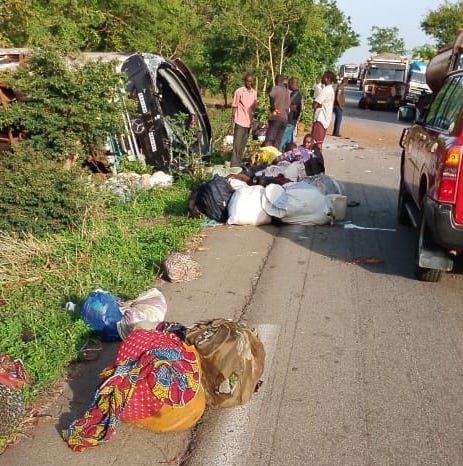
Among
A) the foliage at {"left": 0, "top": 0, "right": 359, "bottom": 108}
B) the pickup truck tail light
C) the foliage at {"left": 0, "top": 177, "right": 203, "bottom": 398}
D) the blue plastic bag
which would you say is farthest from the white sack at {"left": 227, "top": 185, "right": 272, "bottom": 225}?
the foliage at {"left": 0, "top": 0, "right": 359, "bottom": 108}

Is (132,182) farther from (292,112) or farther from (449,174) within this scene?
(449,174)

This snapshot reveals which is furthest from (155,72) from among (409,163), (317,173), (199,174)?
(409,163)

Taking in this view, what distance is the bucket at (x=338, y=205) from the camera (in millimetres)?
8781

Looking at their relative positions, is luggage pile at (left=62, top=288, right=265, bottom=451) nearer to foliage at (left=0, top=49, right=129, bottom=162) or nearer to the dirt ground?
foliage at (left=0, top=49, right=129, bottom=162)

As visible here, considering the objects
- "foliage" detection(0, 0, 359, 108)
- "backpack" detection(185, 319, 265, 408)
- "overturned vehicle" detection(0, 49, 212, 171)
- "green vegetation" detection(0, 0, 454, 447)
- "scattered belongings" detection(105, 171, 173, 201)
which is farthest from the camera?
"foliage" detection(0, 0, 359, 108)

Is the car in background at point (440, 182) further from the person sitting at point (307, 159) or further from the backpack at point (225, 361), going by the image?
the person sitting at point (307, 159)

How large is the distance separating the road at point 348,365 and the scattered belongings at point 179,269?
2.24 ft

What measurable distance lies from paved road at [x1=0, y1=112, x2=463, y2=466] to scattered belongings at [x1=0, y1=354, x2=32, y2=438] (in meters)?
0.12

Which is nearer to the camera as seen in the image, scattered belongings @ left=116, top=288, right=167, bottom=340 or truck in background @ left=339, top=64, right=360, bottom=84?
scattered belongings @ left=116, top=288, right=167, bottom=340

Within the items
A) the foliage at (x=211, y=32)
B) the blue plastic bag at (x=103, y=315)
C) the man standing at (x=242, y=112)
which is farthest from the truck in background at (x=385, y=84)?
the blue plastic bag at (x=103, y=315)

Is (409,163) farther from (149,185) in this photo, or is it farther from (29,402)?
(29,402)

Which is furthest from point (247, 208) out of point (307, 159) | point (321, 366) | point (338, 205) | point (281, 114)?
point (281, 114)

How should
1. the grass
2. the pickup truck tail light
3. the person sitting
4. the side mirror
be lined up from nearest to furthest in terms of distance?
the grass → the pickup truck tail light → the side mirror → the person sitting

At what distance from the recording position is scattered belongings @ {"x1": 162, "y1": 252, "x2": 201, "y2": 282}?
20.7 ft
